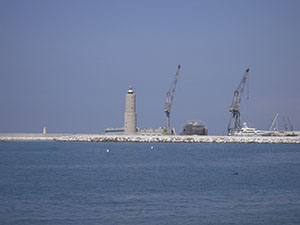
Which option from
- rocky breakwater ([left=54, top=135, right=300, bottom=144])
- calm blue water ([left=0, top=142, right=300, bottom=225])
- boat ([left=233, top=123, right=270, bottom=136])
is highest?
boat ([left=233, top=123, right=270, bottom=136])

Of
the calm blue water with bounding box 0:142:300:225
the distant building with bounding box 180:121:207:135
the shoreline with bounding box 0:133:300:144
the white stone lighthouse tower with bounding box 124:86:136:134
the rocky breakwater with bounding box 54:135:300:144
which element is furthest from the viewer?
the distant building with bounding box 180:121:207:135

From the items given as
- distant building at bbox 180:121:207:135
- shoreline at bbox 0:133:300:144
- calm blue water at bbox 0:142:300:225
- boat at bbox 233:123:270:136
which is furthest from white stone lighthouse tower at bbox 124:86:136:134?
calm blue water at bbox 0:142:300:225

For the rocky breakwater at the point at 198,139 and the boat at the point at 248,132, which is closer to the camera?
the rocky breakwater at the point at 198,139

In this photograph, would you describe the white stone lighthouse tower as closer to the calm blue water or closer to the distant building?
the distant building

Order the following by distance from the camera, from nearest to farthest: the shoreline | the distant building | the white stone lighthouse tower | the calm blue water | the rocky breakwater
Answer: the calm blue water < the rocky breakwater < the shoreline < the white stone lighthouse tower < the distant building

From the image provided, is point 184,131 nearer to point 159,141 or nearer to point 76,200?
point 159,141

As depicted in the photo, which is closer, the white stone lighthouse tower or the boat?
the white stone lighthouse tower

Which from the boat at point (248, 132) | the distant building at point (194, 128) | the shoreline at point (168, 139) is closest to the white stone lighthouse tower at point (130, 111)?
the shoreline at point (168, 139)

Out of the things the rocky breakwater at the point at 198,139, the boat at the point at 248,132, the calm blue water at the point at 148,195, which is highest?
the boat at the point at 248,132

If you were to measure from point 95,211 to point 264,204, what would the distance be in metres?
8.14

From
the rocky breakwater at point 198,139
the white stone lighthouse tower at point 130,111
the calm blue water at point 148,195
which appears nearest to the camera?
the calm blue water at point 148,195

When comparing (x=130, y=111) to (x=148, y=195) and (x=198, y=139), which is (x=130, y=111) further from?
(x=148, y=195)

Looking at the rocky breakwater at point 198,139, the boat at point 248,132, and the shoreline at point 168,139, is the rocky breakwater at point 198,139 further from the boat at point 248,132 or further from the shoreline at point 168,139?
the boat at point 248,132

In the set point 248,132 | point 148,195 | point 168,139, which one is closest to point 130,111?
point 168,139
